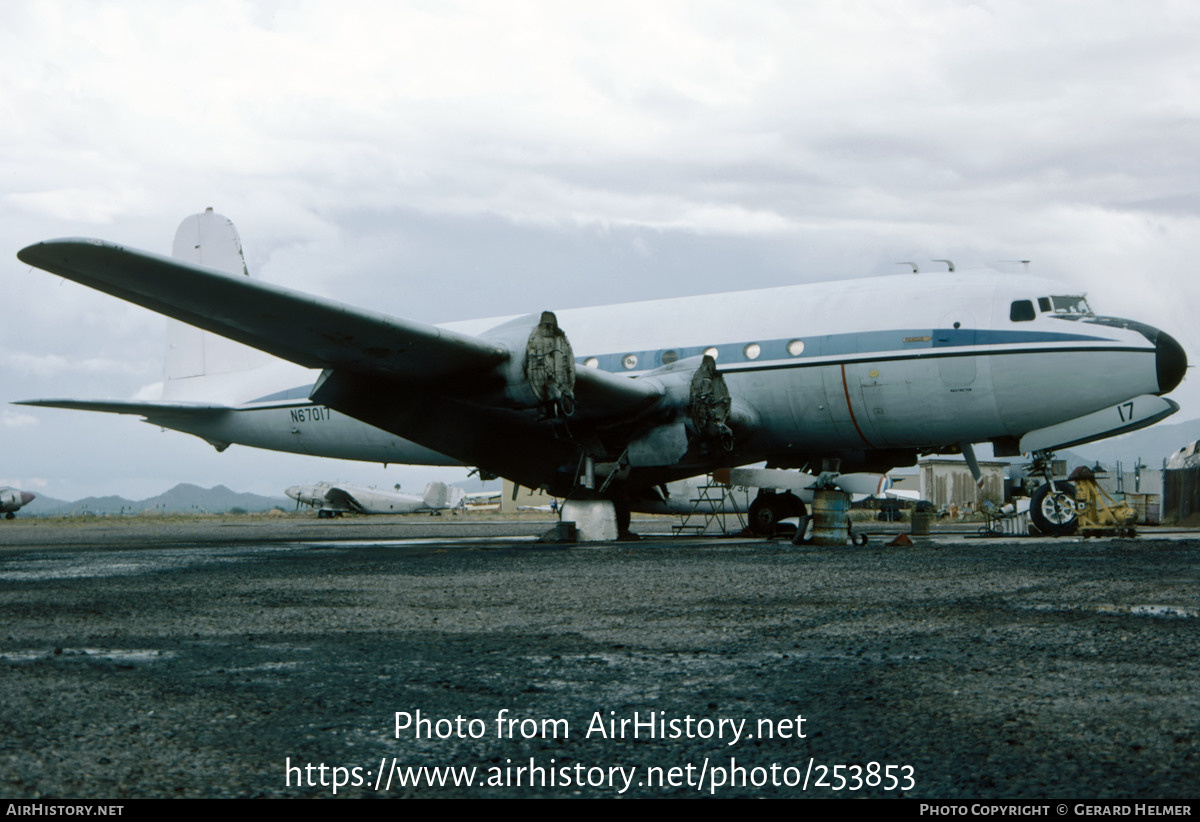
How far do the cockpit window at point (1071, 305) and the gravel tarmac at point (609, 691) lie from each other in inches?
326

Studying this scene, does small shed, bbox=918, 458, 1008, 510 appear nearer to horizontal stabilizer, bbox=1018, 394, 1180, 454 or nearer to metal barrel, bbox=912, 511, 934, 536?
metal barrel, bbox=912, 511, 934, 536

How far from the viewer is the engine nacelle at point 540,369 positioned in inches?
497

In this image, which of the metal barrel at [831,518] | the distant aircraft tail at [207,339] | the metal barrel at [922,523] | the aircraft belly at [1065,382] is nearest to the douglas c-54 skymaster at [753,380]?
the aircraft belly at [1065,382]

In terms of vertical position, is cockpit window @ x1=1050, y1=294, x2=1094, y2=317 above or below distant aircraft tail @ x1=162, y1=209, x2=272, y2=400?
below

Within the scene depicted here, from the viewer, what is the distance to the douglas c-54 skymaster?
12773 mm

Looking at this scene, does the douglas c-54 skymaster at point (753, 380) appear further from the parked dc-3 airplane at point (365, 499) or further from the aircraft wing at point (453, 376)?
the parked dc-3 airplane at point (365, 499)

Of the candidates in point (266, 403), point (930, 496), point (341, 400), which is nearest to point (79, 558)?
point (341, 400)

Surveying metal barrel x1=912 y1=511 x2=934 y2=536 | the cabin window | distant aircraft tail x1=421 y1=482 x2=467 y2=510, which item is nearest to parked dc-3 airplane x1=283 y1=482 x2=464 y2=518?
distant aircraft tail x1=421 y1=482 x2=467 y2=510

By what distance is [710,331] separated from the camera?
16250mm

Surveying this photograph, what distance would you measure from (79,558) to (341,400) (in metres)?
3.91

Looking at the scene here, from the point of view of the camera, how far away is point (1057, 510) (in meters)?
15.4

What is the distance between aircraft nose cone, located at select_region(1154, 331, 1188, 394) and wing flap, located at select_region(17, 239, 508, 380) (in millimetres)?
9076

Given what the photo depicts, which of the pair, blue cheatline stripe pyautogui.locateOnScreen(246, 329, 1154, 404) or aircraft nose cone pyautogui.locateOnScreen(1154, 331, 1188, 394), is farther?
blue cheatline stripe pyautogui.locateOnScreen(246, 329, 1154, 404)

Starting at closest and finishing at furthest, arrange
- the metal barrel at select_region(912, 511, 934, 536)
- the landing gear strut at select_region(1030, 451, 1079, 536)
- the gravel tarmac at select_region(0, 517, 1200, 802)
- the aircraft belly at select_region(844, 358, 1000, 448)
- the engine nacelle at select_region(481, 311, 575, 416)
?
the gravel tarmac at select_region(0, 517, 1200, 802)
the engine nacelle at select_region(481, 311, 575, 416)
the aircraft belly at select_region(844, 358, 1000, 448)
the landing gear strut at select_region(1030, 451, 1079, 536)
the metal barrel at select_region(912, 511, 934, 536)
